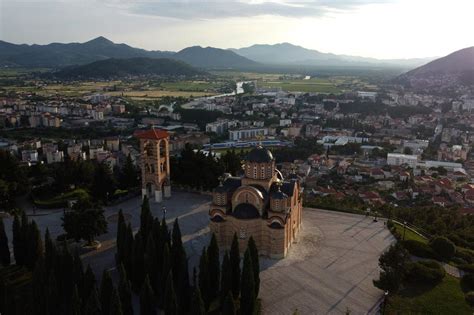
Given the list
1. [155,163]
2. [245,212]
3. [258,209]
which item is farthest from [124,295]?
[155,163]

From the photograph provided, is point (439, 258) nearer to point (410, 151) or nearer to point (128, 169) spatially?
point (128, 169)

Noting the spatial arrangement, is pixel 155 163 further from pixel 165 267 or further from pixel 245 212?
pixel 165 267

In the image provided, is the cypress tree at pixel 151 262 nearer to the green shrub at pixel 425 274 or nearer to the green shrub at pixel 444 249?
the green shrub at pixel 425 274

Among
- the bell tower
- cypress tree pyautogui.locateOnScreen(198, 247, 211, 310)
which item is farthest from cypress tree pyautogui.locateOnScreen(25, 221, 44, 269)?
the bell tower

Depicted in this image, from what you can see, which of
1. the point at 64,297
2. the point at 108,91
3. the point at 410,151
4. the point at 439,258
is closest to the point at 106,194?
the point at 64,297

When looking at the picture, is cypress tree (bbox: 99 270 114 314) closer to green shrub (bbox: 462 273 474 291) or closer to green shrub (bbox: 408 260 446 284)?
green shrub (bbox: 408 260 446 284)

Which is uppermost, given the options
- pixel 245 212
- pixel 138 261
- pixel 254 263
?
pixel 245 212

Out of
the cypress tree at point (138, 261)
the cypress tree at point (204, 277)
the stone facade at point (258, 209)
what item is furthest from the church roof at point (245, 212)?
the cypress tree at point (138, 261)

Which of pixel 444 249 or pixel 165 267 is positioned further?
pixel 444 249
